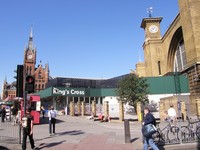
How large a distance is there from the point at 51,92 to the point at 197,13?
94.1 feet

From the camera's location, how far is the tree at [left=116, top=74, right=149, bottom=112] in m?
35.4

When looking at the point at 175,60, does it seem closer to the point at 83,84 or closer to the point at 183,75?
the point at 183,75

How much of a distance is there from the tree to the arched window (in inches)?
522

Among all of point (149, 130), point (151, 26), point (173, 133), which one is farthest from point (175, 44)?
point (149, 130)

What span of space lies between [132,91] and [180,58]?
16.6 metres

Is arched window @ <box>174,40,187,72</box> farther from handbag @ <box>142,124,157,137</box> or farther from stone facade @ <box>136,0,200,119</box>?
handbag @ <box>142,124,157,137</box>

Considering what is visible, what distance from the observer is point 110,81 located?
69.8 meters

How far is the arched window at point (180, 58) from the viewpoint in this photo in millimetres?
45250

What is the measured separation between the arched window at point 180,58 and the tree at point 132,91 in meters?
13.2

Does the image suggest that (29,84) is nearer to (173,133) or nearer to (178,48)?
(173,133)

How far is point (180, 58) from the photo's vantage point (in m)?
46.6

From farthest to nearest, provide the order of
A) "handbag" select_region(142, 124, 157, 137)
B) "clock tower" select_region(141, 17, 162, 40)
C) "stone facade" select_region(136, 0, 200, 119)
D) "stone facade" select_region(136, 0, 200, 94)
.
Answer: "clock tower" select_region(141, 17, 162, 40)
"stone facade" select_region(136, 0, 200, 94)
"stone facade" select_region(136, 0, 200, 119)
"handbag" select_region(142, 124, 157, 137)

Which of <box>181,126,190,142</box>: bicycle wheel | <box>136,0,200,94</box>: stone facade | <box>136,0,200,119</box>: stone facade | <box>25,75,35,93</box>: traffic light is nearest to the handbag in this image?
<box>181,126,190,142</box>: bicycle wheel

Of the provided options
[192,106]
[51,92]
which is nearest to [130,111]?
[192,106]
